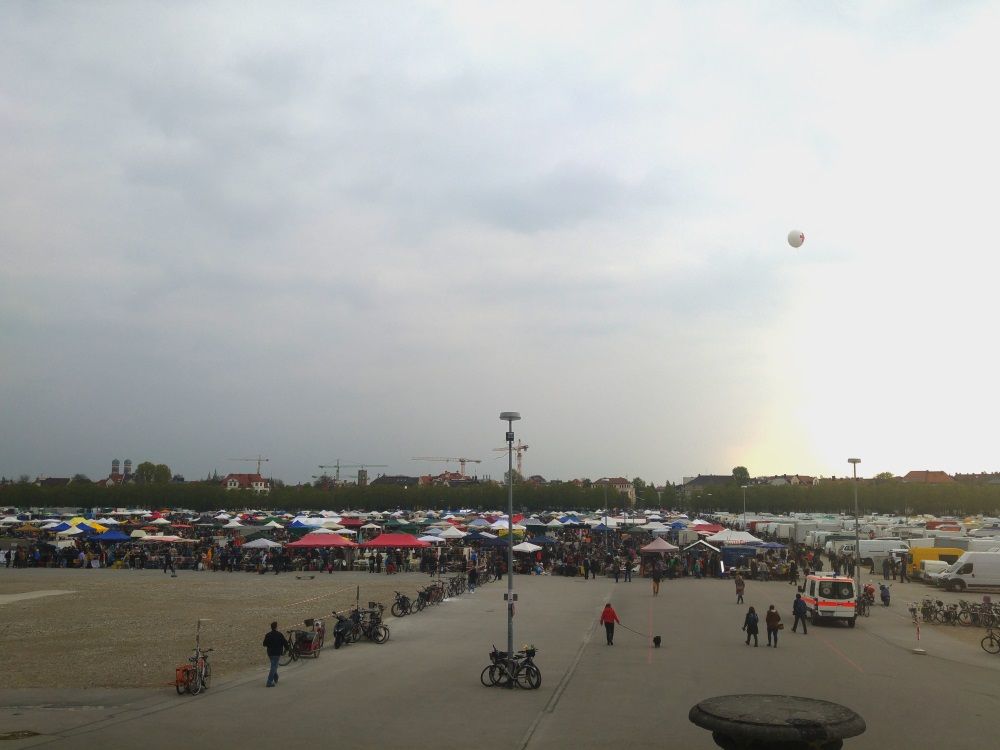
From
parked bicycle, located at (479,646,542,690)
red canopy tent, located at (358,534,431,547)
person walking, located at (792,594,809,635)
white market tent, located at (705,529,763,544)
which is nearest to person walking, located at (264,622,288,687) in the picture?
parked bicycle, located at (479,646,542,690)

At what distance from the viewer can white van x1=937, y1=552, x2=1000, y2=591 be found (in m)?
41.5

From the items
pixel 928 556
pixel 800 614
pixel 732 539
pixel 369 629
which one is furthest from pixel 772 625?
pixel 928 556

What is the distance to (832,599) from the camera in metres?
29.3

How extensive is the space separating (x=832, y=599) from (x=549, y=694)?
1605cm

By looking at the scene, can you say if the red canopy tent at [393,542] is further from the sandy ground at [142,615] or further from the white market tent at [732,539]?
the white market tent at [732,539]

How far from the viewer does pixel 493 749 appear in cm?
1310

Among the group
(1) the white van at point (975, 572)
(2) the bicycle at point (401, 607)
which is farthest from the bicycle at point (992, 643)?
(1) the white van at point (975, 572)

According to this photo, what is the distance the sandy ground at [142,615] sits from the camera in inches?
803

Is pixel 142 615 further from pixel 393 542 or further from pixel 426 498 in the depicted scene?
pixel 426 498

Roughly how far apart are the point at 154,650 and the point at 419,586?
19.1m

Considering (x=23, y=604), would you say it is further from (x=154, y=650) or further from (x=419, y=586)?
(x=419, y=586)

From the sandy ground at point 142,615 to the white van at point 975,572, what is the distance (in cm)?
2728

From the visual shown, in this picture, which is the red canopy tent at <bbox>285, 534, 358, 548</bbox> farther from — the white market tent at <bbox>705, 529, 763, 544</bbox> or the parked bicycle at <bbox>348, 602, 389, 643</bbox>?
the white market tent at <bbox>705, 529, 763, 544</bbox>

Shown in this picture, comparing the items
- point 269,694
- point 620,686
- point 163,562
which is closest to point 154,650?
point 269,694
